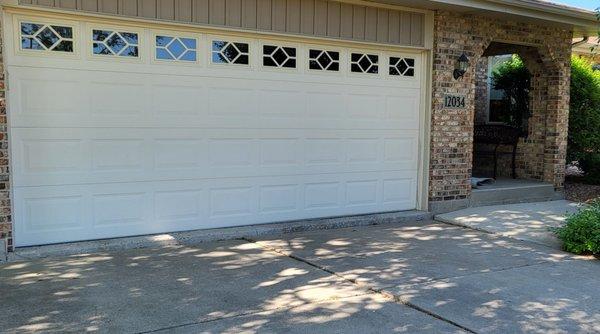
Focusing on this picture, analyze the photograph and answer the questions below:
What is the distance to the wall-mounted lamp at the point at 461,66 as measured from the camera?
802 centimetres

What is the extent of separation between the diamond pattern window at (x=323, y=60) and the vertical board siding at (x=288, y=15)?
0.25 metres

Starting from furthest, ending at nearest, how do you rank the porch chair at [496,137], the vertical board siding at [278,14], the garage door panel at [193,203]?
the porch chair at [496,137] → the vertical board siding at [278,14] → the garage door panel at [193,203]

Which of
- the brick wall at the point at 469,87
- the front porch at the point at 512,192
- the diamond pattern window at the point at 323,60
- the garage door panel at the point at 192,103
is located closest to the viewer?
the garage door panel at the point at 192,103

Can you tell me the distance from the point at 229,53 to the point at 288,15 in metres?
0.88

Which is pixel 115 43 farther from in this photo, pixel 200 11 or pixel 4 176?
pixel 4 176

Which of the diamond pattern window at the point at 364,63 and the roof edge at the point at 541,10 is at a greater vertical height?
the roof edge at the point at 541,10

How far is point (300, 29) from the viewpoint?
273 inches

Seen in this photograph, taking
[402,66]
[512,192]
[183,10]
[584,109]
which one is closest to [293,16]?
[183,10]

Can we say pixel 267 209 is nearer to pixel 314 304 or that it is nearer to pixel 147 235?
pixel 147 235

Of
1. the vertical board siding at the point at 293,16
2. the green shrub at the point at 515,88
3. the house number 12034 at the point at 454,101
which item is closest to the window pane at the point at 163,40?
the vertical board siding at the point at 293,16

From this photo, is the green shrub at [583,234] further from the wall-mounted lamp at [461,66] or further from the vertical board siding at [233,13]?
the vertical board siding at [233,13]

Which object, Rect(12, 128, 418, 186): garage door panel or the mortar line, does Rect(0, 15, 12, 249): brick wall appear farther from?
the mortar line

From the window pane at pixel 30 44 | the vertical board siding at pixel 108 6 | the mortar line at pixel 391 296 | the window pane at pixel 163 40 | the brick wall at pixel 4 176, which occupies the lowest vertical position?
the mortar line at pixel 391 296

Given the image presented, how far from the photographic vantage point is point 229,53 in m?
6.62
